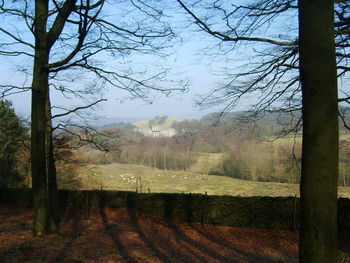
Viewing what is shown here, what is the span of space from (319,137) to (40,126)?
6651 mm

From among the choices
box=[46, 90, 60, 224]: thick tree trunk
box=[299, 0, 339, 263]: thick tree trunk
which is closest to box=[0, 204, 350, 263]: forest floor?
box=[46, 90, 60, 224]: thick tree trunk

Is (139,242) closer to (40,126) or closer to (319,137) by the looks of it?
(40,126)

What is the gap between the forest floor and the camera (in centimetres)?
644

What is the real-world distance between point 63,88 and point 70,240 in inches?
181

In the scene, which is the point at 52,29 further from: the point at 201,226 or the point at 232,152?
the point at 232,152

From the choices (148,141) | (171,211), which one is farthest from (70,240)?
(148,141)

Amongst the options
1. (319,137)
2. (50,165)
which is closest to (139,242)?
(50,165)

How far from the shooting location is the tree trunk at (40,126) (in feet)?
24.3

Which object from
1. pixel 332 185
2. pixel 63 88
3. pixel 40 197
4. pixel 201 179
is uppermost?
pixel 63 88

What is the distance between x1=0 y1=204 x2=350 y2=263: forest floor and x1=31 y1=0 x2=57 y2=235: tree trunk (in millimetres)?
447

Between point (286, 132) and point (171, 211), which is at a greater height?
point (286, 132)

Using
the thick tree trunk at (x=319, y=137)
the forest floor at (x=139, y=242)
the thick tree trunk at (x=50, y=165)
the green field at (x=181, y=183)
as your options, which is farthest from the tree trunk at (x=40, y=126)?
the green field at (x=181, y=183)

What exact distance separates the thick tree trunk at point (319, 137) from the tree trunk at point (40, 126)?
649cm

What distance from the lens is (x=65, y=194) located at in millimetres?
15594
